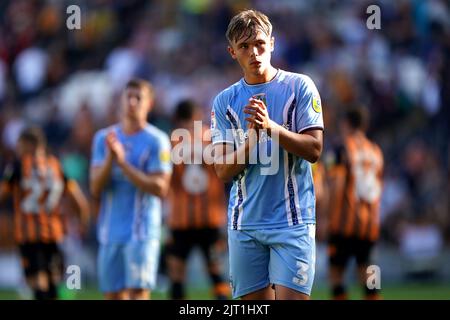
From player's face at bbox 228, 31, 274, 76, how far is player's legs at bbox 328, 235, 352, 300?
18.4 feet

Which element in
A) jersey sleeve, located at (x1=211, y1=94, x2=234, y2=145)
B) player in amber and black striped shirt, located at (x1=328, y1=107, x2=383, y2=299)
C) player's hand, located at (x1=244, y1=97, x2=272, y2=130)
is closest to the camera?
player's hand, located at (x1=244, y1=97, x2=272, y2=130)

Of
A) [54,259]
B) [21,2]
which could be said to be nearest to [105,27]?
[21,2]

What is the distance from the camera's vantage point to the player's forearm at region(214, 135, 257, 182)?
18.6ft

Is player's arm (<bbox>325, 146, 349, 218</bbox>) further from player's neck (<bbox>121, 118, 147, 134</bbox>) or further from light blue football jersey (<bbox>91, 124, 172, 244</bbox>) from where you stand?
player's neck (<bbox>121, 118, 147, 134</bbox>)

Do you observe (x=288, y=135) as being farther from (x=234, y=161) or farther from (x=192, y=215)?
(x=192, y=215)

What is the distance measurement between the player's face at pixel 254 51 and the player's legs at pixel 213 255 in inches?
220

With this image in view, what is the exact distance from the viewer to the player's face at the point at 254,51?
5.70 m

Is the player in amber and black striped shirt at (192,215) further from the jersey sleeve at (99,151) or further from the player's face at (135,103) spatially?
the jersey sleeve at (99,151)

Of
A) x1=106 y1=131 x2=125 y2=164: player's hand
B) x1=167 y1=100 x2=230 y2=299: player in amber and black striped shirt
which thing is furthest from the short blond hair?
x1=167 y1=100 x2=230 y2=299: player in amber and black striped shirt

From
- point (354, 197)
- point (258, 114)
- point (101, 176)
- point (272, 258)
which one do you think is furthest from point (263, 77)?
point (354, 197)

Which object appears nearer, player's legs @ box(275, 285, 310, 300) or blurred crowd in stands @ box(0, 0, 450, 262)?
player's legs @ box(275, 285, 310, 300)

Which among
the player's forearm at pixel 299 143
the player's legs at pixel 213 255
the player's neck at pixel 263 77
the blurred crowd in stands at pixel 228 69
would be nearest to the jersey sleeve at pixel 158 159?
the player's legs at pixel 213 255
